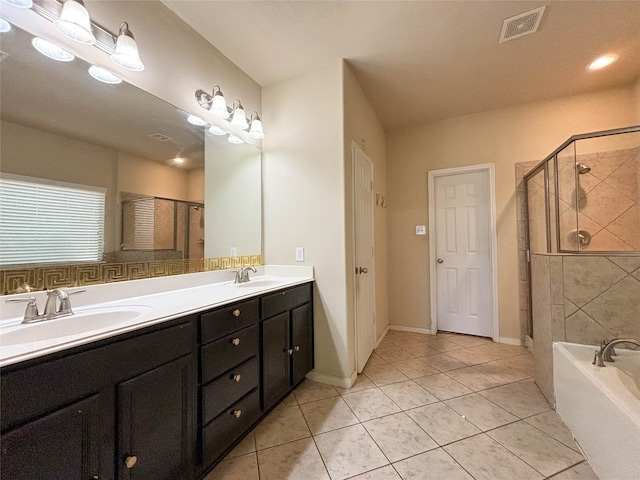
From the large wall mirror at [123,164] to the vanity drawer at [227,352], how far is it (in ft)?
2.07

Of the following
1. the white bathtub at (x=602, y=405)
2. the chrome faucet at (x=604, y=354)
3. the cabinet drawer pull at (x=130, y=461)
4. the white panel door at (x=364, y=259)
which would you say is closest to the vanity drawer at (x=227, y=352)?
the cabinet drawer pull at (x=130, y=461)

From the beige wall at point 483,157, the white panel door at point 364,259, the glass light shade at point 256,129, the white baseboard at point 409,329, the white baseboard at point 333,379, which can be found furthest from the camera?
the white baseboard at point 409,329

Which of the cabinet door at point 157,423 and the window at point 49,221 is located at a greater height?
the window at point 49,221

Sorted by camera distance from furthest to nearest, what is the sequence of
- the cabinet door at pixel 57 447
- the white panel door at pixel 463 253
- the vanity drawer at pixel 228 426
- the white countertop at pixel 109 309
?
1. the white panel door at pixel 463 253
2. the vanity drawer at pixel 228 426
3. the white countertop at pixel 109 309
4. the cabinet door at pixel 57 447

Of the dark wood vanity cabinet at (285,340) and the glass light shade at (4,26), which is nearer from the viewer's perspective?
the glass light shade at (4,26)

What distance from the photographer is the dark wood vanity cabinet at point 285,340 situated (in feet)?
5.39

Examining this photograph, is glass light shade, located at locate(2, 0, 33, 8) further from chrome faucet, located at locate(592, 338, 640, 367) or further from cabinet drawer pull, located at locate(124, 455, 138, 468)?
chrome faucet, located at locate(592, 338, 640, 367)

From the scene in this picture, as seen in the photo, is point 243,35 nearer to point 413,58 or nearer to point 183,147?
point 183,147

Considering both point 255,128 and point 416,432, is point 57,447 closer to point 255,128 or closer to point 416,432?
point 416,432

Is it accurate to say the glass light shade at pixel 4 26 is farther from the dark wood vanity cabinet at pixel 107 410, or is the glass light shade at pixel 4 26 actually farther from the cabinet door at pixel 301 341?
the cabinet door at pixel 301 341

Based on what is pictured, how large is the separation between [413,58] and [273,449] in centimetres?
288

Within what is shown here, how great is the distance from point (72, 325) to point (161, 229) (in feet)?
2.37

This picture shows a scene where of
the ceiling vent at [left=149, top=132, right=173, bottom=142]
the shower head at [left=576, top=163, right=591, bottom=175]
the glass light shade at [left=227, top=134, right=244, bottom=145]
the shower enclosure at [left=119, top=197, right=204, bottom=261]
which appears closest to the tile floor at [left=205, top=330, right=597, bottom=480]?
the shower enclosure at [left=119, top=197, right=204, bottom=261]

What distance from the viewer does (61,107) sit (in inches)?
48.3
